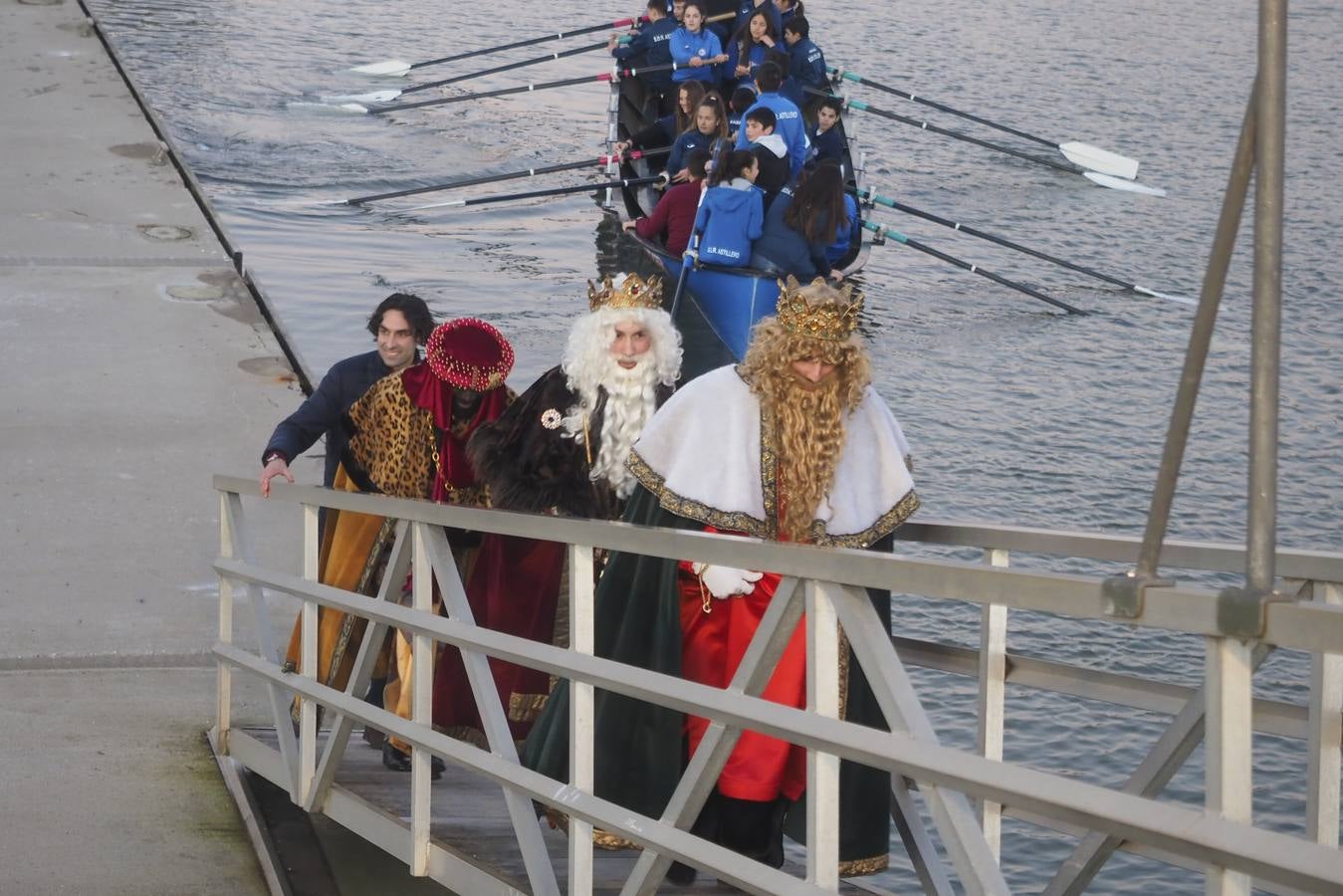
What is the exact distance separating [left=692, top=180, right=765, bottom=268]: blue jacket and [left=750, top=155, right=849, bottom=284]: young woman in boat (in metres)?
0.10

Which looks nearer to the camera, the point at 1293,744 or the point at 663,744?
the point at 663,744

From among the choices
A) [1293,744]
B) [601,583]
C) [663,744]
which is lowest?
[1293,744]

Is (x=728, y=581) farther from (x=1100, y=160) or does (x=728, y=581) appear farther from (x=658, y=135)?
(x=1100, y=160)

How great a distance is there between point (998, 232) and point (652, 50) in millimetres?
3653

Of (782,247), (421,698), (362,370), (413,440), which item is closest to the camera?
(421,698)

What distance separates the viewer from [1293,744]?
7.46m

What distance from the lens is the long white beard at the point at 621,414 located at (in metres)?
4.47

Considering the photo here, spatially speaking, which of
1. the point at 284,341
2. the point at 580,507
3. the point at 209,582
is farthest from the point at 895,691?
the point at 284,341

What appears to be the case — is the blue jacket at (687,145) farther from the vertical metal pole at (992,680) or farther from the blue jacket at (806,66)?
the vertical metal pole at (992,680)

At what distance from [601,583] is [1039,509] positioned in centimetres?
661

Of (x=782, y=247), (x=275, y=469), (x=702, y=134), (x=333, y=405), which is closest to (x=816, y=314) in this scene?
(x=275, y=469)

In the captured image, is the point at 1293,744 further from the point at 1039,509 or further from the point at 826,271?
the point at 826,271

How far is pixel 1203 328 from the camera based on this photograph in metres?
1.83

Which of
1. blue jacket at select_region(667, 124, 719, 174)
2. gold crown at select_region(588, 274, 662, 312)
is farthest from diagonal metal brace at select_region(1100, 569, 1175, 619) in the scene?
blue jacket at select_region(667, 124, 719, 174)
